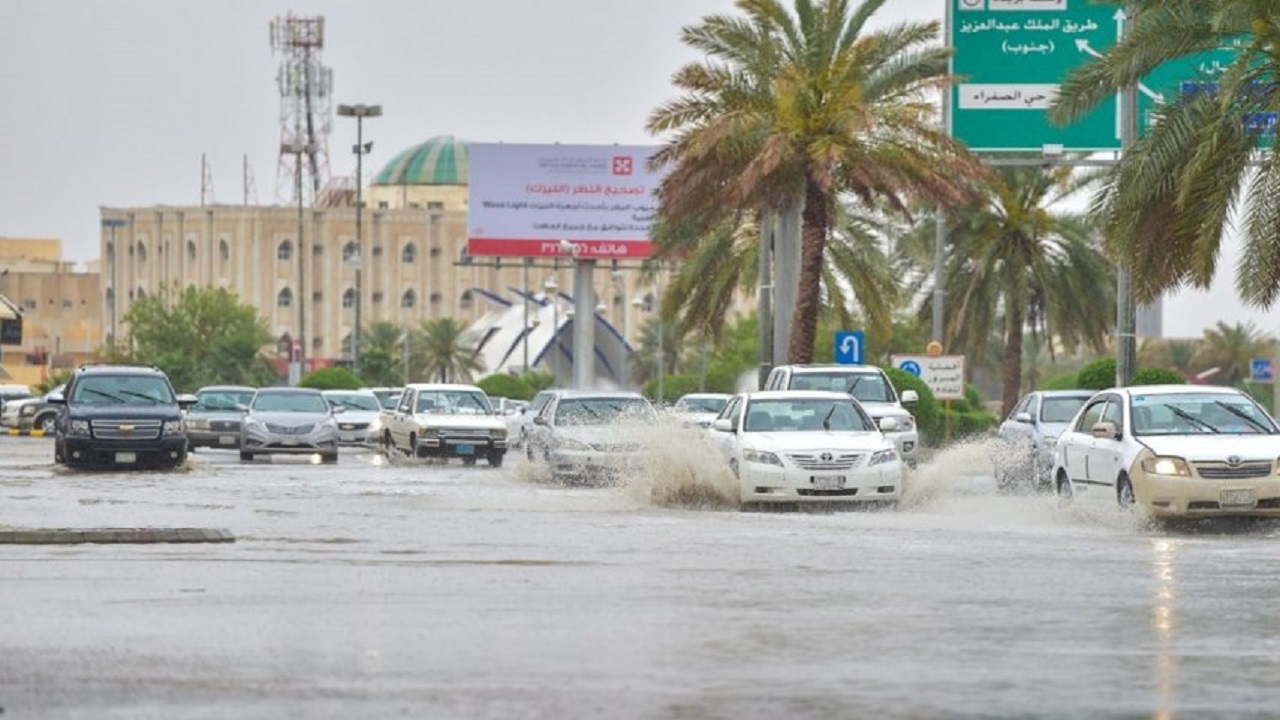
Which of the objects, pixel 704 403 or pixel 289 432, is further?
pixel 704 403

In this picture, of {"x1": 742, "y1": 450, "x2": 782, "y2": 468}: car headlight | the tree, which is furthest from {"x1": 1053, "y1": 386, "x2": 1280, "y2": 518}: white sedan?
the tree

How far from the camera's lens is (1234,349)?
13038 cm

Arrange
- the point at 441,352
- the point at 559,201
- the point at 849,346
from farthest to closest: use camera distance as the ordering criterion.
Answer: the point at 441,352, the point at 559,201, the point at 849,346

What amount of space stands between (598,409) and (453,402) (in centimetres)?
977

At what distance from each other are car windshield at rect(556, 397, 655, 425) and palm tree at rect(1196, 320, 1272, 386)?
94319mm

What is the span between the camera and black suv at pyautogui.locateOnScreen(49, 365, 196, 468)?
40.9 metres

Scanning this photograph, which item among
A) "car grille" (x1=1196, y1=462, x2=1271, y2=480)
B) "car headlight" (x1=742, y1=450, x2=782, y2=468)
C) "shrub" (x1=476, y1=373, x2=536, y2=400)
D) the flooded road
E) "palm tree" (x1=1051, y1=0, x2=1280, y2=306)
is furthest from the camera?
"shrub" (x1=476, y1=373, x2=536, y2=400)

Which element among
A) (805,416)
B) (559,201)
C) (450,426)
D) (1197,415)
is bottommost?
(450,426)

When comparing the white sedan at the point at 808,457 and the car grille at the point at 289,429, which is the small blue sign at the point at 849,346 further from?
the white sedan at the point at 808,457

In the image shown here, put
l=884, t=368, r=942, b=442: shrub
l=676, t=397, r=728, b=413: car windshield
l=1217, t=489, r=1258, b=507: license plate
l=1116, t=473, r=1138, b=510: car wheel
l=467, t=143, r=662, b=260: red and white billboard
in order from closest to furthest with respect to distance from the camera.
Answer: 1. l=1217, t=489, r=1258, b=507: license plate
2. l=1116, t=473, r=1138, b=510: car wheel
3. l=676, t=397, r=728, b=413: car windshield
4. l=884, t=368, r=942, b=442: shrub
5. l=467, t=143, r=662, b=260: red and white billboard

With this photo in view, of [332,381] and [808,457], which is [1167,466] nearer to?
[808,457]

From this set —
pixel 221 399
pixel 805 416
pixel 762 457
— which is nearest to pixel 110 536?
pixel 762 457

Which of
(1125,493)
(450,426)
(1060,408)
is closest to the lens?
(1125,493)

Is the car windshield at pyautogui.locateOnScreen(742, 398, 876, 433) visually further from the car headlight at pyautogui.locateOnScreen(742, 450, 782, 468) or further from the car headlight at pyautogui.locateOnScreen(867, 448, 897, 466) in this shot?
the car headlight at pyautogui.locateOnScreen(742, 450, 782, 468)
